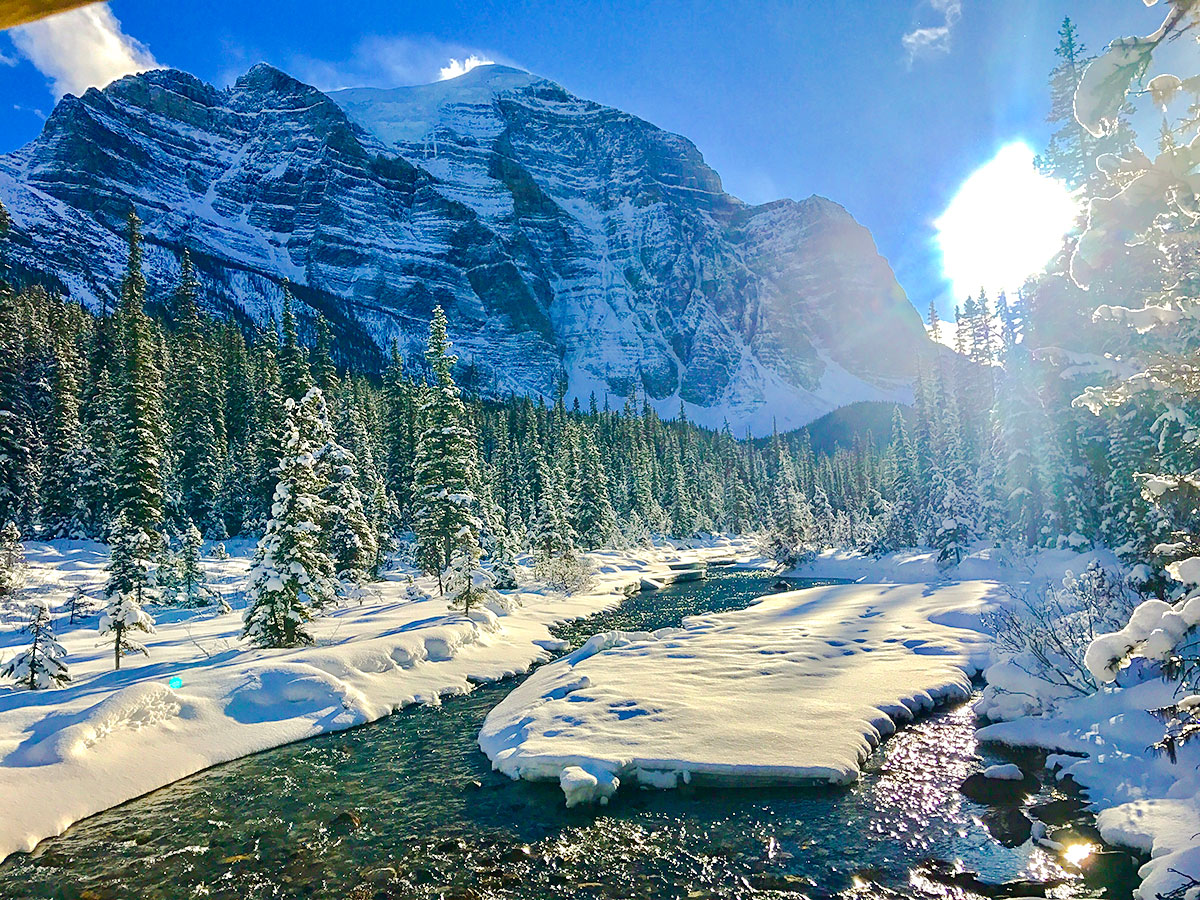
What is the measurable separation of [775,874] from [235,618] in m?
29.6

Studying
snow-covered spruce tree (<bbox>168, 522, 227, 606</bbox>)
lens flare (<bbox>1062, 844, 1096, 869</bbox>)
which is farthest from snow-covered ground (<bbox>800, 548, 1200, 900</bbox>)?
snow-covered spruce tree (<bbox>168, 522, 227, 606</bbox>)

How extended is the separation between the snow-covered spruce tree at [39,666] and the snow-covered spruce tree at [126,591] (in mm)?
2330

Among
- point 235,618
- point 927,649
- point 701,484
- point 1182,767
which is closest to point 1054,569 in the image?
point 927,649

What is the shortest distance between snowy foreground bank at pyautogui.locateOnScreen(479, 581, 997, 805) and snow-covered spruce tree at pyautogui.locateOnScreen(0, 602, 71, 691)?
12550mm

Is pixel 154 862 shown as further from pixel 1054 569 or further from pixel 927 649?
pixel 1054 569

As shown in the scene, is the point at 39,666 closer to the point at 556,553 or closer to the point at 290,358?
the point at 290,358

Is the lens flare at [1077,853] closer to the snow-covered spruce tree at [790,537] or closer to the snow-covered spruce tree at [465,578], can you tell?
the snow-covered spruce tree at [465,578]

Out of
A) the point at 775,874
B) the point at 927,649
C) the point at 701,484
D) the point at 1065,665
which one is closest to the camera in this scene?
the point at 775,874

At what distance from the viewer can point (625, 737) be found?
44.1 ft

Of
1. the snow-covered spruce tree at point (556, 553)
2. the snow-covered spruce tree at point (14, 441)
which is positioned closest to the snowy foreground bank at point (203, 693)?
the snow-covered spruce tree at point (556, 553)

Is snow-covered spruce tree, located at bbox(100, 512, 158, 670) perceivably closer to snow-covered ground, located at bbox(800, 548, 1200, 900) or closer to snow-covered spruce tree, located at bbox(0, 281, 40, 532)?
snow-covered spruce tree, located at bbox(0, 281, 40, 532)

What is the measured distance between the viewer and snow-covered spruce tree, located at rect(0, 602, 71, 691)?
1670 cm

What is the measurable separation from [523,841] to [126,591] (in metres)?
20.7

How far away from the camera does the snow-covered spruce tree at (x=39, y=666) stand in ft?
54.8
